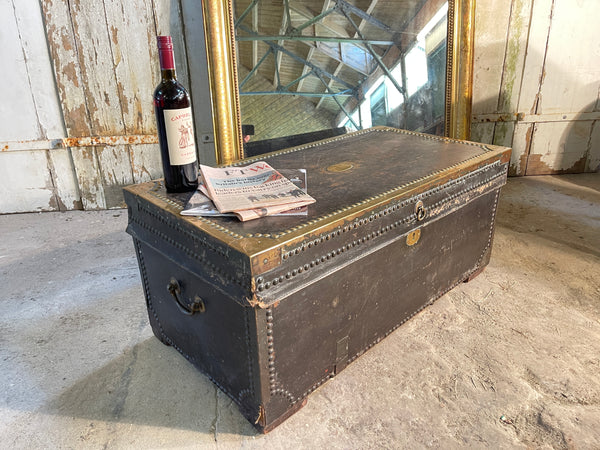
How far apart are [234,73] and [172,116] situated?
149cm

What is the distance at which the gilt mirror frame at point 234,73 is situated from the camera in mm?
2624

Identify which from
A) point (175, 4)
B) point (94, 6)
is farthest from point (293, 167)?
point (94, 6)

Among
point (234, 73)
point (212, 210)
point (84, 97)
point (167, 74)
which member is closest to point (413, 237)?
point (212, 210)

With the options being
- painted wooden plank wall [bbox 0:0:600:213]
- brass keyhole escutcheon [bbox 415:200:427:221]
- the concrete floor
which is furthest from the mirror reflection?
brass keyhole escutcheon [bbox 415:200:427:221]

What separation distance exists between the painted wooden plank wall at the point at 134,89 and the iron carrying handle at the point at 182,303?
1.75 m

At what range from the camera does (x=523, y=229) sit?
2.80 m

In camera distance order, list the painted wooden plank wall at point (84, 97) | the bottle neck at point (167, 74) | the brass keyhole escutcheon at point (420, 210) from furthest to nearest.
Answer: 1. the painted wooden plank wall at point (84, 97)
2. the brass keyhole escutcheon at point (420, 210)
3. the bottle neck at point (167, 74)

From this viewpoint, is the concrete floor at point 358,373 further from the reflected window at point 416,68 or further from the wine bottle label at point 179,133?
the reflected window at point 416,68

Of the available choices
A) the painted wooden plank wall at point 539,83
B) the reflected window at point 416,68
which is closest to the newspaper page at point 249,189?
the reflected window at point 416,68

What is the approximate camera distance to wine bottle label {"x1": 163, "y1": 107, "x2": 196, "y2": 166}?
1380 mm

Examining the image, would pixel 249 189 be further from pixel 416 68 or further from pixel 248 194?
pixel 416 68

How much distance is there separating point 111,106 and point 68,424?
7.10ft

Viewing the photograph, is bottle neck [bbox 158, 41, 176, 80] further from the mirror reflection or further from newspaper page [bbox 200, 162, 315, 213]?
the mirror reflection

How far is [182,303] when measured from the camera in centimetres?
146
